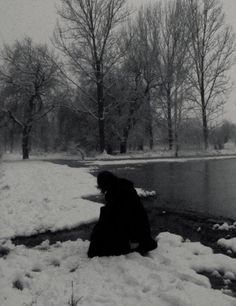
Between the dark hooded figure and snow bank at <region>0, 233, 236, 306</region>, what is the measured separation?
17 cm

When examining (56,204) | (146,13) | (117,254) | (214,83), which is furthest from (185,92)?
(117,254)

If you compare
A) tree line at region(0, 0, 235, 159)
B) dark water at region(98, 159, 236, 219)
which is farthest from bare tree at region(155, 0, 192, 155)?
dark water at region(98, 159, 236, 219)

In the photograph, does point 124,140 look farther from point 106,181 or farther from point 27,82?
point 106,181

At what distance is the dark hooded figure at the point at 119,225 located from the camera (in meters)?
5.39

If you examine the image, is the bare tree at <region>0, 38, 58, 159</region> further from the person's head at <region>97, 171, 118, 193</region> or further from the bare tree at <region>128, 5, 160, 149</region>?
the person's head at <region>97, 171, 118, 193</region>

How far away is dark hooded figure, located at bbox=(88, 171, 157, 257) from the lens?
5395 millimetres

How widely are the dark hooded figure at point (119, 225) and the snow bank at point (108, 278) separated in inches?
6.5

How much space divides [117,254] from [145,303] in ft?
5.16

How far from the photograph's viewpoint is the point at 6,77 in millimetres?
33594

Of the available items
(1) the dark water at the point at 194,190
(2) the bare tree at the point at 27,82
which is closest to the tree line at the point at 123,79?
(2) the bare tree at the point at 27,82

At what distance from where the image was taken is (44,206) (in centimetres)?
920

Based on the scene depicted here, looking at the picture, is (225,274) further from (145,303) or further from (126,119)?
(126,119)

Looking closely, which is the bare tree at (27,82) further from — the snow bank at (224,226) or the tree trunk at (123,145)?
the snow bank at (224,226)

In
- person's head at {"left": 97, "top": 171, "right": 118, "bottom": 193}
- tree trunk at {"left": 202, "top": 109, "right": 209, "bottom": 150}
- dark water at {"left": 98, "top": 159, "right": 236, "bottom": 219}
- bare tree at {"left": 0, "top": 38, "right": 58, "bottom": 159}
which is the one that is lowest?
dark water at {"left": 98, "top": 159, "right": 236, "bottom": 219}
